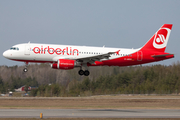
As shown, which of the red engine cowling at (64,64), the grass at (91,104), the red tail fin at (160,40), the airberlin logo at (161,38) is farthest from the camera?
the airberlin logo at (161,38)

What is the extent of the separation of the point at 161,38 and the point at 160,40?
0.44 meters

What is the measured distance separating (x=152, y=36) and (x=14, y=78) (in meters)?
76.3

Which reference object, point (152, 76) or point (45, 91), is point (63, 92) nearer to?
point (45, 91)

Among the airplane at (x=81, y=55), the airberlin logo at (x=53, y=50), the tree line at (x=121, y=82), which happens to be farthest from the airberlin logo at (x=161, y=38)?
the tree line at (x=121, y=82)

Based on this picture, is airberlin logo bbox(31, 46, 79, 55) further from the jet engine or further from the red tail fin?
the red tail fin

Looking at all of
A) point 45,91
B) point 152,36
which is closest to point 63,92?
point 45,91

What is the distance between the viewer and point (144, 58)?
40250mm

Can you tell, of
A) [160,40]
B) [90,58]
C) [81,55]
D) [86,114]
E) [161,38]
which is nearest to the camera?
[86,114]

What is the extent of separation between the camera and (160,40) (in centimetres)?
4231

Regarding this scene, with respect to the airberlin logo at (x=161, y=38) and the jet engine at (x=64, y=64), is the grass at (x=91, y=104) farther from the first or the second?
the airberlin logo at (x=161, y=38)

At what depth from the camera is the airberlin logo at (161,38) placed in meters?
42.0

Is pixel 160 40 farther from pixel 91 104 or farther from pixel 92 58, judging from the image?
pixel 91 104

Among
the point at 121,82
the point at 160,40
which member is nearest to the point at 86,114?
the point at 160,40

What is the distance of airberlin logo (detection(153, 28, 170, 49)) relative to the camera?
41969 mm
